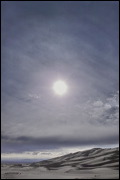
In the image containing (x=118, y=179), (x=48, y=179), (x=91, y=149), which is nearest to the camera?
(x=118, y=179)

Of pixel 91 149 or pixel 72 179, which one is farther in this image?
pixel 91 149

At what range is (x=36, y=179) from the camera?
77.4ft

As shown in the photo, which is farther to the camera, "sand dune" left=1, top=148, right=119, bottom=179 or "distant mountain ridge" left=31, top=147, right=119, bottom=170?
"distant mountain ridge" left=31, top=147, right=119, bottom=170

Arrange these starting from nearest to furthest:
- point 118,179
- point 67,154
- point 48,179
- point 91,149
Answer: point 118,179, point 48,179, point 91,149, point 67,154

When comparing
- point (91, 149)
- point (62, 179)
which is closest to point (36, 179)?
point (62, 179)

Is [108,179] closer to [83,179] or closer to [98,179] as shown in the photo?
[98,179]

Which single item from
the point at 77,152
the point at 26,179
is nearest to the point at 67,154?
the point at 77,152

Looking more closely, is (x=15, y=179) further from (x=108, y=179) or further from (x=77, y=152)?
(x=77, y=152)

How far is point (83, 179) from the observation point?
2228 centimetres

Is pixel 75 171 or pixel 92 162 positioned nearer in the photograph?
pixel 75 171

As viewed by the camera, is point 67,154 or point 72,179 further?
point 67,154

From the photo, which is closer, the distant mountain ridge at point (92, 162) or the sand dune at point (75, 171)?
the sand dune at point (75, 171)

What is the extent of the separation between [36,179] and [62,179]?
261cm

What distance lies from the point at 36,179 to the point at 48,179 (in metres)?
1.20
